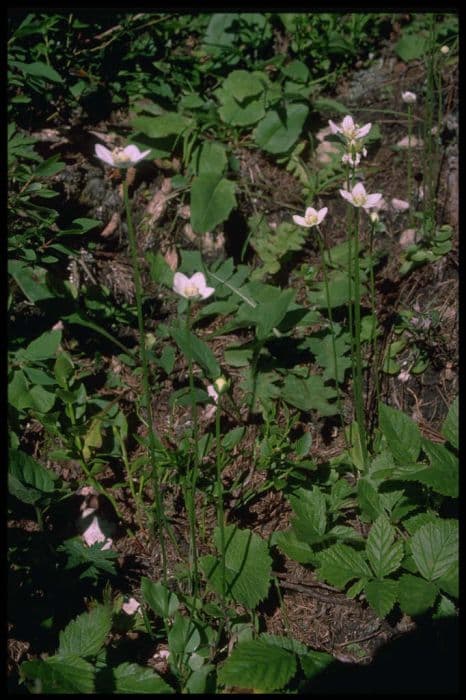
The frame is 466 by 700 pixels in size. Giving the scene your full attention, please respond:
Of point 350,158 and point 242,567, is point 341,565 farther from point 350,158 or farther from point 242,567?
point 350,158

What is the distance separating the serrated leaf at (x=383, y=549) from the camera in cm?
182

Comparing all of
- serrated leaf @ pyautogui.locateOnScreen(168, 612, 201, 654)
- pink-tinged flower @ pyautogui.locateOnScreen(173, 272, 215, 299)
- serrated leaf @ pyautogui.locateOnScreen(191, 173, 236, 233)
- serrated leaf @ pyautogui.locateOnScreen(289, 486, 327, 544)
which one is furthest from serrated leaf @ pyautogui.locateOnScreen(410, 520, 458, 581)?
serrated leaf @ pyautogui.locateOnScreen(191, 173, 236, 233)

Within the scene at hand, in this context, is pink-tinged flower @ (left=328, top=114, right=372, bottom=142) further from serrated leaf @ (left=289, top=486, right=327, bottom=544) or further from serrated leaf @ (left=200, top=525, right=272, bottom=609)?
serrated leaf @ (left=200, top=525, right=272, bottom=609)

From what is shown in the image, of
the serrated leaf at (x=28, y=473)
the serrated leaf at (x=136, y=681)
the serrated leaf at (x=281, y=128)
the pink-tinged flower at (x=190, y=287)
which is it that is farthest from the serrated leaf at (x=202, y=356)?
the serrated leaf at (x=281, y=128)

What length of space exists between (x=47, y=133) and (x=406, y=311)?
169 cm

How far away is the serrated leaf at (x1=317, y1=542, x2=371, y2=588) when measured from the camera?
5.94 ft

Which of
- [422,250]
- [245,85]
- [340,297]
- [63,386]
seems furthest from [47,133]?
[422,250]

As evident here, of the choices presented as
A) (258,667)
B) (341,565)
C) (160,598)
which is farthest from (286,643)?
(160,598)

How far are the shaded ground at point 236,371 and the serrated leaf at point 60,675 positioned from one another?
23 centimetres

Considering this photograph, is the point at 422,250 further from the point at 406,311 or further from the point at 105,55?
the point at 105,55

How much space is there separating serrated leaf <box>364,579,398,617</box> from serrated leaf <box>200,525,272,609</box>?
11.4 inches

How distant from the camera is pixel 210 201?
2.62 metres

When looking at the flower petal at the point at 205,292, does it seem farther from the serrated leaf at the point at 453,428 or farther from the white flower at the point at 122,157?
the serrated leaf at the point at 453,428

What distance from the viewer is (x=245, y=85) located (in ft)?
9.38
